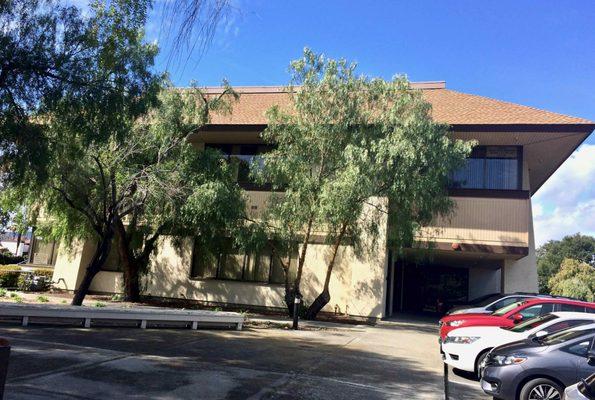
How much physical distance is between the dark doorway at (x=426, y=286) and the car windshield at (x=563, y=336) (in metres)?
19.5

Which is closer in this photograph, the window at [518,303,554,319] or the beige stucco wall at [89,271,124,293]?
the window at [518,303,554,319]

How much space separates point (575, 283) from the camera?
162 feet

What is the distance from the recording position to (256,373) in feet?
28.2

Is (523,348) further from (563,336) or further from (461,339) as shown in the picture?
(461,339)

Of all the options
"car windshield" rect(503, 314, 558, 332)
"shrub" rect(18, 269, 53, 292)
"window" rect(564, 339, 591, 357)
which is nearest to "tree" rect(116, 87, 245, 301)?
"shrub" rect(18, 269, 53, 292)

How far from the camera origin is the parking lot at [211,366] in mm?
7027

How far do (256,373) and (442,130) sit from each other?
11442 mm

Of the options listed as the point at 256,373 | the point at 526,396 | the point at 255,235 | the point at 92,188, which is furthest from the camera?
the point at 255,235

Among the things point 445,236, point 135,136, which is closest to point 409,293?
point 445,236

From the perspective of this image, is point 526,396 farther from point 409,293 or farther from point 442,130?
point 409,293

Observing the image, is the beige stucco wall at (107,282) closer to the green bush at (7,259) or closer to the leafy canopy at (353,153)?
the leafy canopy at (353,153)

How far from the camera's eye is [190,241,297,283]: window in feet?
72.9

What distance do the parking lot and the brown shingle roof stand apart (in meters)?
9.79

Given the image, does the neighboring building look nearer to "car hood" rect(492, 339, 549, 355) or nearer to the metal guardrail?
the metal guardrail
